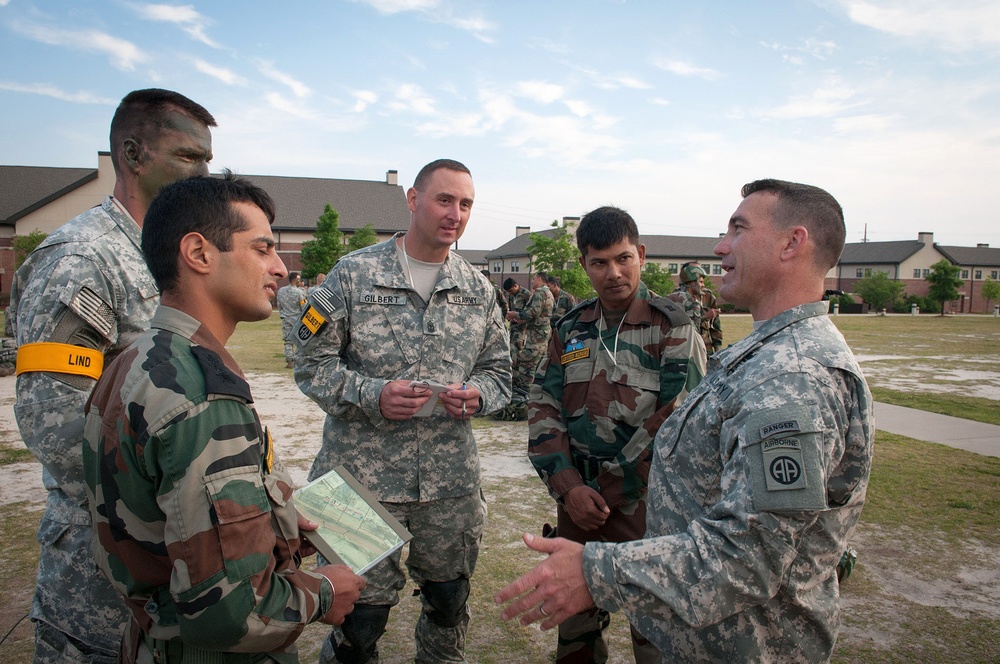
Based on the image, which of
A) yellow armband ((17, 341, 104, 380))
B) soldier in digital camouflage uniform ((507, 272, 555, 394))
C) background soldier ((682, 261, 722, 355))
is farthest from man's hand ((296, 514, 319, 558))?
background soldier ((682, 261, 722, 355))

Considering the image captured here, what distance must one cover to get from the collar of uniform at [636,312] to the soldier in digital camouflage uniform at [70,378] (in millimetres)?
2011

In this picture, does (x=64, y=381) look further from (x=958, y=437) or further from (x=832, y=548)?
(x=958, y=437)

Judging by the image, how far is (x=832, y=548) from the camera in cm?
179

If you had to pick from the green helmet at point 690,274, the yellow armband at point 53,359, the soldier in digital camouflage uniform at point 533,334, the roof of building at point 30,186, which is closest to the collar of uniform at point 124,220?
the yellow armband at point 53,359

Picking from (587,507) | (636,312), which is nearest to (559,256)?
(636,312)

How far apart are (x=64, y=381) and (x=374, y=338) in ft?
4.61

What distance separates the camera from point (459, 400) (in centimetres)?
306

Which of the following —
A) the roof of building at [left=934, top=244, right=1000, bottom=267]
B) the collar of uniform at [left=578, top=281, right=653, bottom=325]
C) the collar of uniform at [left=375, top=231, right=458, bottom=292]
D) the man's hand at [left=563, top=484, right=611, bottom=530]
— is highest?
the roof of building at [left=934, top=244, right=1000, bottom=267]

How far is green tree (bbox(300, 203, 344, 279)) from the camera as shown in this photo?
145ft

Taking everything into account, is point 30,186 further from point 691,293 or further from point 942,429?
point 942,429

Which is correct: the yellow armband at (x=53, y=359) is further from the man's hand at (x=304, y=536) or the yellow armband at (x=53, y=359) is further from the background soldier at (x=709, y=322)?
the background soldier at (x=709, y=322)

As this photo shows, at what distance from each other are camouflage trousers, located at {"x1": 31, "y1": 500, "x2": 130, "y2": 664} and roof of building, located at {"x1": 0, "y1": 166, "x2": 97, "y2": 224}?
5406 cm

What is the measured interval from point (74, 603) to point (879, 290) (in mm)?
63791

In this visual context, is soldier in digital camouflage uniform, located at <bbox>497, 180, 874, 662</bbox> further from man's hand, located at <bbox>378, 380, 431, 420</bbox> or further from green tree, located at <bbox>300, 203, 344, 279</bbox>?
green tree, located at <bbox>300, 203, 344, 279</bbox>
